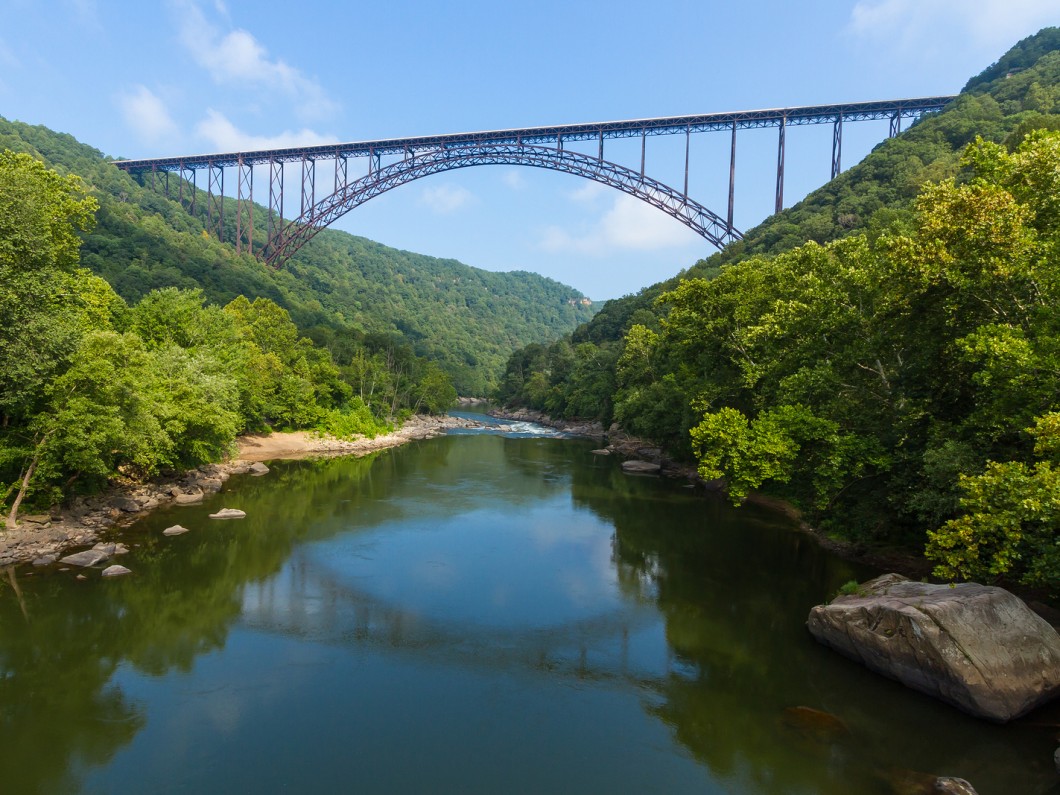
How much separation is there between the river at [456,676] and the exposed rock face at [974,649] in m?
0.36

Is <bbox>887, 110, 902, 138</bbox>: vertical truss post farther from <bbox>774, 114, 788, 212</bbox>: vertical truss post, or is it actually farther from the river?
the river

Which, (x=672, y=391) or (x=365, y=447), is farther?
(x=365, y=447)

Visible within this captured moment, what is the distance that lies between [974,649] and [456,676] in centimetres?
739

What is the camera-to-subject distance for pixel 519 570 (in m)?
15.3

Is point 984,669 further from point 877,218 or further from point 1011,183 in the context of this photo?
point 877,218

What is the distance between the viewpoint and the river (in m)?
7.66

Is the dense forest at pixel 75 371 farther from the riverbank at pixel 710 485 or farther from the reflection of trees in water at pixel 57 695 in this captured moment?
the riverbank at pixel 710 485

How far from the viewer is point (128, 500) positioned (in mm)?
18625

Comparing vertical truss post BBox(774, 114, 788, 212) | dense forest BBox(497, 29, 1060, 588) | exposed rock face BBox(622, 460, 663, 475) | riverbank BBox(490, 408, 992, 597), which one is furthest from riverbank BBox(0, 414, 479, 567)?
vertical truss post BBox(774, 114, 788, 212)

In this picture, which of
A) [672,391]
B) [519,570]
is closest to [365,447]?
[672,391]

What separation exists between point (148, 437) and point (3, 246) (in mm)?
6325

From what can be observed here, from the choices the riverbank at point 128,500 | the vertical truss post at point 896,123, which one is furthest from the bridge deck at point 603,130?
the riverbank at point 128,500

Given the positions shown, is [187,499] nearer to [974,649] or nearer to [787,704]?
[787,704]

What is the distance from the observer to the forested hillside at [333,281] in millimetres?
48469
